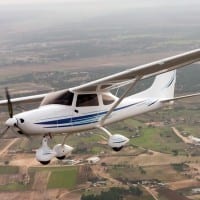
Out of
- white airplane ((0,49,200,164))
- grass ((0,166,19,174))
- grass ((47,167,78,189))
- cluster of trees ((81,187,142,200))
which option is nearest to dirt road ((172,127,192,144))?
cluster of trees ((81,187,142,200))

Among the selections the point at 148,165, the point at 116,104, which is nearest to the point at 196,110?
the point at 148,165

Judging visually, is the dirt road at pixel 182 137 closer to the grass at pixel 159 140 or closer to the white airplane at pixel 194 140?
the white airplane at pixel 194 140

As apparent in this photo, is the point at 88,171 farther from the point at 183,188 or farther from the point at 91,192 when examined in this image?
the point at 183,188

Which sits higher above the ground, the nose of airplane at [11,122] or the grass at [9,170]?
the nose of airplane at [11,122]

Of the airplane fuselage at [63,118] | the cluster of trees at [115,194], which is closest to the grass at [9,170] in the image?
the cluster of trees at [115,194]

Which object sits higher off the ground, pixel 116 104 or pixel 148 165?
pixel 116 104

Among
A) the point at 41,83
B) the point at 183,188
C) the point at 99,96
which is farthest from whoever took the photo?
the point at 41,83
